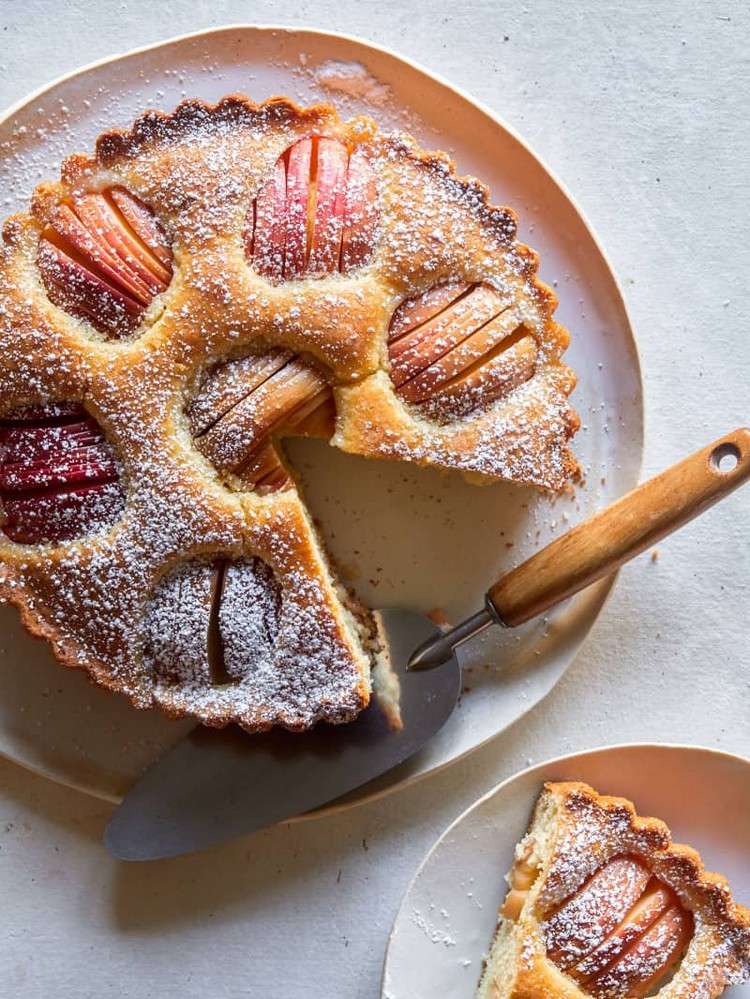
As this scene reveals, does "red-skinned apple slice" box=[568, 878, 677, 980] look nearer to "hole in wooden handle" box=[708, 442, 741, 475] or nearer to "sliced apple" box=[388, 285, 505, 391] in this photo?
"hole in wooden handle" box=[708, 442, 741, 475]

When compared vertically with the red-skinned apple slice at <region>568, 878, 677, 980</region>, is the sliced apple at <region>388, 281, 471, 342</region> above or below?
above

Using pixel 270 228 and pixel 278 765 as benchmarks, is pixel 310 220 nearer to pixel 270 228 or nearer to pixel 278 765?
pixel 270 228

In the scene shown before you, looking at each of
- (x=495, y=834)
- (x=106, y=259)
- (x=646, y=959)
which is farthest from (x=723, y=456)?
(x=106, y=259)

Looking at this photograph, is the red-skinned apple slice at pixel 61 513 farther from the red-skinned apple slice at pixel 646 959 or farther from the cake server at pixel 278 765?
the red-skinned apple slice at pixel 646 959

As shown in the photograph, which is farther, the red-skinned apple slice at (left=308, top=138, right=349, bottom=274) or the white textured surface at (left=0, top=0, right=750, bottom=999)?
the white textured surface at (left=0, top=0, right=750, bottom=999)

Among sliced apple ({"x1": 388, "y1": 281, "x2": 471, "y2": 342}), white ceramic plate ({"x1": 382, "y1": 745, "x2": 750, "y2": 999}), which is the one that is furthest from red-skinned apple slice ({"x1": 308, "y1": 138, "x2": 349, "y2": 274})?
white ceramic plate ({"x1": 382, "y1": 745, "x2": 750, "y2": 999})

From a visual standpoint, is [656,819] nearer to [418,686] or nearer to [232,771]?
[418,686]

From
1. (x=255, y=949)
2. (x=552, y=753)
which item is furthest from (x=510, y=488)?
(x=255, y=949)
